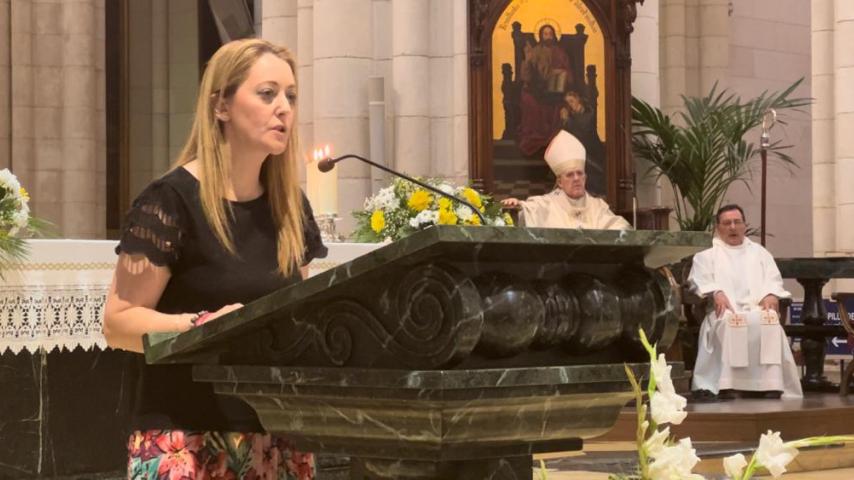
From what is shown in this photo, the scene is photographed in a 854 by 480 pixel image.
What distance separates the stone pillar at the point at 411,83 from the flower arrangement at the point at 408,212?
445cm

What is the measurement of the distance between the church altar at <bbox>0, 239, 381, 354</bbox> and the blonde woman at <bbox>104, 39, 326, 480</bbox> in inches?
158

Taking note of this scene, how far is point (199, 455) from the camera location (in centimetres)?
255

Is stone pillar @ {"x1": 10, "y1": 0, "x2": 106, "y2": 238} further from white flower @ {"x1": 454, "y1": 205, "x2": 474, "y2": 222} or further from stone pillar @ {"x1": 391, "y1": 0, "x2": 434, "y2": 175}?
white flower @ {"x1": 454, "y1": 205, "x2": 474, "y2": 222}

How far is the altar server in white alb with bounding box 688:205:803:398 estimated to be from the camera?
1184 centimetres

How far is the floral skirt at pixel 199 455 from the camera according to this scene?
8.29 feet

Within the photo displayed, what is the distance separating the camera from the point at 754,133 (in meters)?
19.0

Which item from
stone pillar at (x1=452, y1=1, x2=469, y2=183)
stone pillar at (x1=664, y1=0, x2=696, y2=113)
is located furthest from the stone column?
stone pillar at (x1=664, y1=0, x2=696, y2=113)

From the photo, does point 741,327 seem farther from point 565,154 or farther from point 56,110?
point 56,110

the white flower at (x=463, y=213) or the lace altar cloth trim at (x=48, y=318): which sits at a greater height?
the white flower at (x=463, y=213)

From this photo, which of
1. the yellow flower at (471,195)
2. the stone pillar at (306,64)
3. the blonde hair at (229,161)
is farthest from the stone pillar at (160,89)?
the blonde hair at (229,161)

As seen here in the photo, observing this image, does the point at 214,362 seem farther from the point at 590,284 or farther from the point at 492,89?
the point at 492,89

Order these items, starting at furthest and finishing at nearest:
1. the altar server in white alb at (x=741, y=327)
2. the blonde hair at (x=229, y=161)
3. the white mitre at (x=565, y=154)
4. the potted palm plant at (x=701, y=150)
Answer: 1. the potted palm plant at (x=701, y=150)
2. the altar server in white alb at (x=741, y=327)
3. the white mitre at (x=565, y=154)
4. the blonde hair at (x=229, y=161)

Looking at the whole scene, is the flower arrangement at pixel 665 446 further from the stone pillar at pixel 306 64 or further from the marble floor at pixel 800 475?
the stone pillar at pixel 306 64

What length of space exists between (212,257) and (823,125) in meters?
13.0
